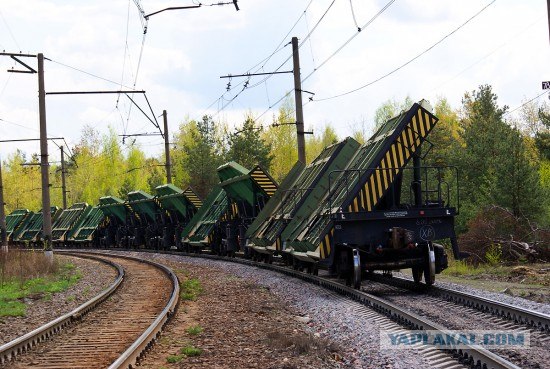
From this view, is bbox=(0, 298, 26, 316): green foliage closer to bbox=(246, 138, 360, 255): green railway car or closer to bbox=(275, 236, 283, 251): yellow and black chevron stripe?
bbox=(246, 138, 360, 255): green railway car

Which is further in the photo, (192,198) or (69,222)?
(69,222)

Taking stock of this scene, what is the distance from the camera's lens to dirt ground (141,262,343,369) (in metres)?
7.26

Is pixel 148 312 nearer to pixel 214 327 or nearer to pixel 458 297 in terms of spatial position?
pixel 214 327

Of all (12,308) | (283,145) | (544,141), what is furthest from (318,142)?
(12,308)

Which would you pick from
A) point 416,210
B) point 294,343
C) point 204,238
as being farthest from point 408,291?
point 204,238

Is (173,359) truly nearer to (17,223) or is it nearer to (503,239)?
(503,239)

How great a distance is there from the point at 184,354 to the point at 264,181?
15666mm

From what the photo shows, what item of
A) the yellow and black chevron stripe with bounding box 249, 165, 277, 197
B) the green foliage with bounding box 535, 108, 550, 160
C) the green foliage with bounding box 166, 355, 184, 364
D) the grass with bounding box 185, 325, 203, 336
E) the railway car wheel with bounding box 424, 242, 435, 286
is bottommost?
the green foliage with bounding box 166, 355, 184, 364

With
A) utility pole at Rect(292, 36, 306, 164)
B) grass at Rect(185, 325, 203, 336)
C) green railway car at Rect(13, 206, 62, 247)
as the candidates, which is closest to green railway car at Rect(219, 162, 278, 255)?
utility pole at Rect(292, 36, 306, 164)

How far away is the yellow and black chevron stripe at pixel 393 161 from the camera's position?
13.6 meters

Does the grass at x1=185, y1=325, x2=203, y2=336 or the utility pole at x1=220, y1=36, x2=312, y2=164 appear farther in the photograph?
the utility pole at x1=220, y1=36, x2=312, y2=164

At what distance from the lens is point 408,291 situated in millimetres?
13094

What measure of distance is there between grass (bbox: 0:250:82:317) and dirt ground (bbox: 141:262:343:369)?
359 centimetres

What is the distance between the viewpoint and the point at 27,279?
768 inches
